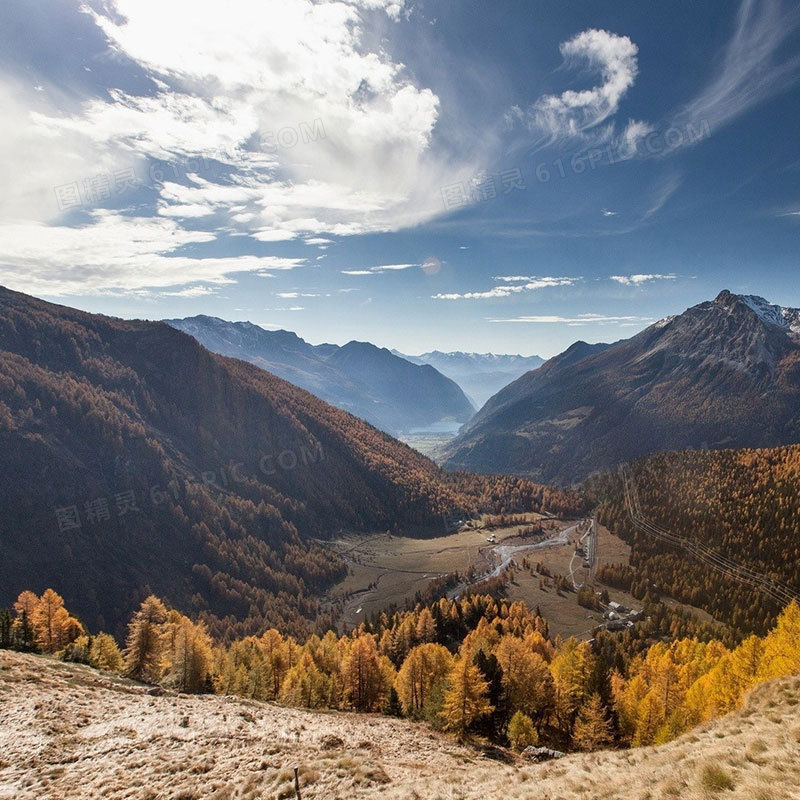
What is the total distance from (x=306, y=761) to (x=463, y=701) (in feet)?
123

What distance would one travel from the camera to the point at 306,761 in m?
33.7

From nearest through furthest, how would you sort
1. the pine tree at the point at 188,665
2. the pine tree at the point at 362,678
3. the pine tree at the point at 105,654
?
Result: the pine tree at the point at 188,665 → the pine tree at the point at 362,678 → the pine tree at the point at 105,654

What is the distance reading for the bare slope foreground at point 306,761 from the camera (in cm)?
2526

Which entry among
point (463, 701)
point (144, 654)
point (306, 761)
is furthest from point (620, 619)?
point (306, 761)

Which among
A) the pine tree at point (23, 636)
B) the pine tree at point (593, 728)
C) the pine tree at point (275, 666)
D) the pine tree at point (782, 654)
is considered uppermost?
the pine tree at point (782, 654)

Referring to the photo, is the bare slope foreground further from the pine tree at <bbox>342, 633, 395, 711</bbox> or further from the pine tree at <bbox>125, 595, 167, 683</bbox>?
the pine tree at <bbox>342, 633, 395, 711</bbox>

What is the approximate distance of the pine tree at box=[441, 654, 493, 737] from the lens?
2512 inches

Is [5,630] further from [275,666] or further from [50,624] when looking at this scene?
[275,666]

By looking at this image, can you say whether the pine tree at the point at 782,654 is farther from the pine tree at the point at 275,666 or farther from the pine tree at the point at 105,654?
the pine tree at the point at 105,654

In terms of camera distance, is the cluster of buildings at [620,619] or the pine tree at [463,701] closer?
the pine tree at [463,701]

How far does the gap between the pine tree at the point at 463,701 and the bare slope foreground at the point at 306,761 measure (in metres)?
14.9

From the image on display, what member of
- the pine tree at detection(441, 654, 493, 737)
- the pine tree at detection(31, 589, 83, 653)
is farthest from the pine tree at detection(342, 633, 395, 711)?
the pine tree at detection(31, 589, 83, 653)

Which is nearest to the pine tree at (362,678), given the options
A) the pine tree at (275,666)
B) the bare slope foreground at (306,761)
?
the pine tree at (275,666)

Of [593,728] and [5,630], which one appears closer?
[593,728]
